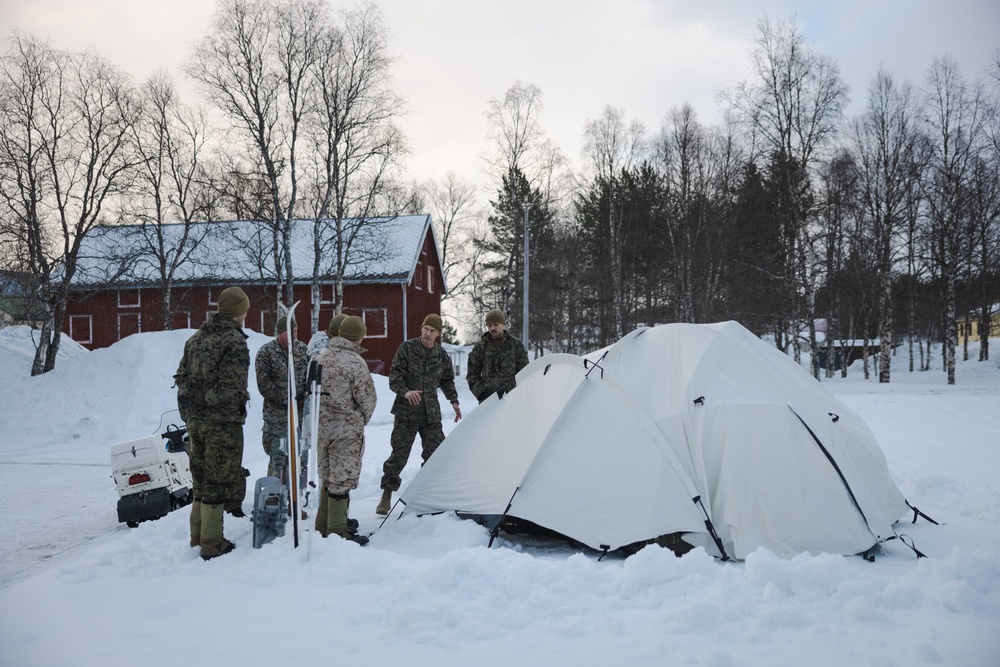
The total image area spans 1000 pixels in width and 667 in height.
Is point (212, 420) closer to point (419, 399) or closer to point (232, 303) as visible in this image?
point (232, 303)

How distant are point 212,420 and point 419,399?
1990 millimetres

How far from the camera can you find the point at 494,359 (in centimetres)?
701

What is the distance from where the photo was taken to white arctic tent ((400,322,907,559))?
4871 millimetres

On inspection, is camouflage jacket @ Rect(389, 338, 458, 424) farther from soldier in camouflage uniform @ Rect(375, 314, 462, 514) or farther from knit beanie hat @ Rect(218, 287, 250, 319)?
knit beanie hat @ Rect(218, 287, 250, 319)

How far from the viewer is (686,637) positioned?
3.38 metres

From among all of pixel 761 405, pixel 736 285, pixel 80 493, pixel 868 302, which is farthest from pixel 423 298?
pixel 761 405

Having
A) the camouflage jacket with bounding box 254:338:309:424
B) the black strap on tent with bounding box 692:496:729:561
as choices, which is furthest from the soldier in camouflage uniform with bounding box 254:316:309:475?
the black strap on tent with bounding box 692:496:729:561

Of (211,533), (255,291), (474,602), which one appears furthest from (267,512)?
(255,291)

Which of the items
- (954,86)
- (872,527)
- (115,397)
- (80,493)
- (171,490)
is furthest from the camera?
(954,86)

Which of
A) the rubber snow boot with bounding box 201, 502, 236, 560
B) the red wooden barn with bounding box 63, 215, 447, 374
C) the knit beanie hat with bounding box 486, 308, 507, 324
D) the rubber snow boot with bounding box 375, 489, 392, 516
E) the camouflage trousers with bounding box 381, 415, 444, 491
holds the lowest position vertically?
the rubber snow boot with bounding box 375, 489, 392, 516

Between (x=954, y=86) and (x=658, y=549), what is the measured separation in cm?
2463

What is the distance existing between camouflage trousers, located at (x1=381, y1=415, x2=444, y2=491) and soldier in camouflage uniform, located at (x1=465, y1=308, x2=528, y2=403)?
0.63 m

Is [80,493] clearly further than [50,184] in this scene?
No

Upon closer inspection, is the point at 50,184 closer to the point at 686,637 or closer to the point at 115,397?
the point at 115,397
